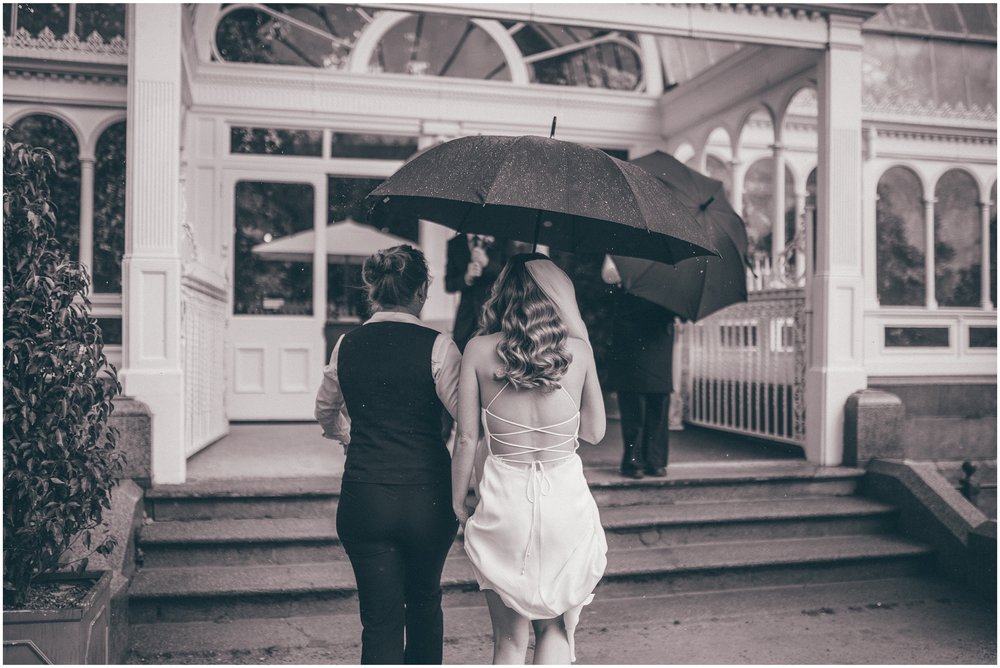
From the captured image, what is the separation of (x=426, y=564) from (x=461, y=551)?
2.37m

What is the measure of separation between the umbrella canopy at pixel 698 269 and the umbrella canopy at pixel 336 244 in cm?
343

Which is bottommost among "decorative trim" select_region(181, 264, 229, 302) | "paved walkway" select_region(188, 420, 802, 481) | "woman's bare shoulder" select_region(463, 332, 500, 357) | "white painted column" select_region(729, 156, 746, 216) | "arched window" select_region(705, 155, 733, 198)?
"paved walkway" select_region(188, 420, 802, 481)

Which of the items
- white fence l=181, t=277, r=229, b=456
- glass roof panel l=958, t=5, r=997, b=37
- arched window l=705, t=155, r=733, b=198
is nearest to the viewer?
white fence l=181, t=277, r=229, b=456

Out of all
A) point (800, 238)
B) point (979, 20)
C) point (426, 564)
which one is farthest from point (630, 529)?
point (979, 20)

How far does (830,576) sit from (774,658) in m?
1.24

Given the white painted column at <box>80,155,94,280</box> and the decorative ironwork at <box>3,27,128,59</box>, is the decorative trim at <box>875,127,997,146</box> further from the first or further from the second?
the white painted column at <box>80,155,94,280</box>

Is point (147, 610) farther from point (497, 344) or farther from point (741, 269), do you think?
point (741, 269)

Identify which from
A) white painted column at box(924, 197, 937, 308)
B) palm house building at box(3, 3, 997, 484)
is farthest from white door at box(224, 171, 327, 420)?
white painted column at box(924, 197, 937, 308)

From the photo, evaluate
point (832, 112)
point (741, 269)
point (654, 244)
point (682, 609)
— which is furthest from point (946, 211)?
point (654, 244)

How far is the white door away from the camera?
331 inches

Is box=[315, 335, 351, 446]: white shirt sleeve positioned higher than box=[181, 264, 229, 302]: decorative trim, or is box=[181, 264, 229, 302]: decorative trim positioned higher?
box=[181, 264, 229, 302]: decorative trim

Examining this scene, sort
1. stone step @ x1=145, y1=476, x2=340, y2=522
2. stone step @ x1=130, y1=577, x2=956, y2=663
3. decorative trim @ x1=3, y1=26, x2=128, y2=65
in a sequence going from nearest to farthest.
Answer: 1. stone step @ x1=130, y1=577, x2=956, y2=663
2. stone step @ x1=145, y1=476, x2=340, y2=522
3. decorative trim @ x1=3, y1=26, x2=128, y2=65

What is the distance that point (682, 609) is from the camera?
5.22m

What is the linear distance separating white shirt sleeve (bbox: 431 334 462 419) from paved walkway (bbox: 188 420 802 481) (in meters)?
3.06
